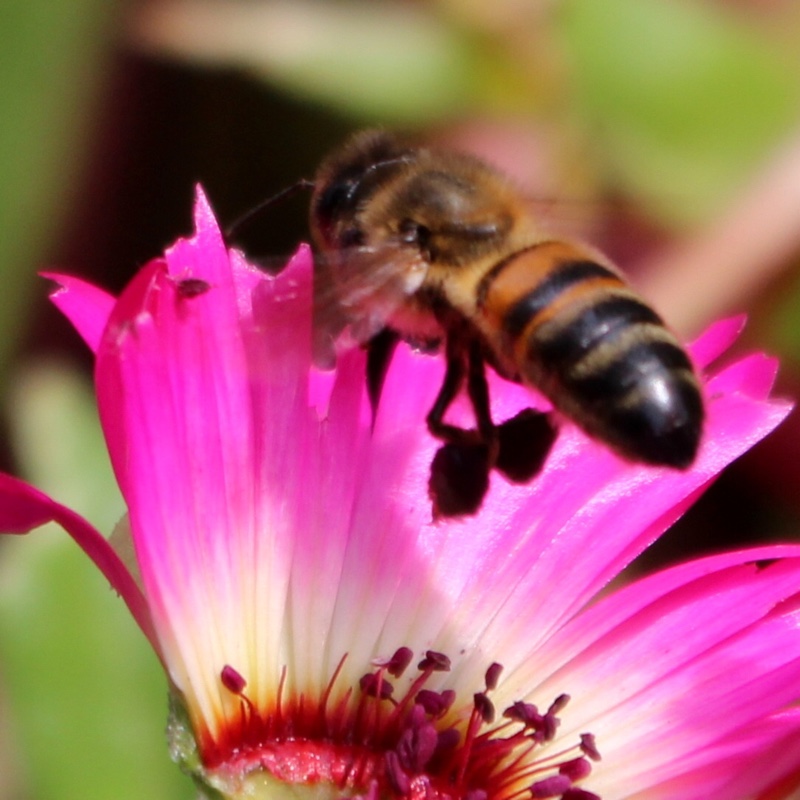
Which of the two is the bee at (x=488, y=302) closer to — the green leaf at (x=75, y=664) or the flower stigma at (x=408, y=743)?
the flower stigma at (x=408, y=743)

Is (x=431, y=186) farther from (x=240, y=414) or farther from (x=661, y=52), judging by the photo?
(x=661, y=52)

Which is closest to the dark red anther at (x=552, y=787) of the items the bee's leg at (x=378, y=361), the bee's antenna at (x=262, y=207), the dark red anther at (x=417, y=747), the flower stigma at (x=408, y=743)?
the flower stigma at (x=408, y=743)

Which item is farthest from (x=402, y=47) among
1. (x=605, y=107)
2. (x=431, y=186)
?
(x=431, y=186)

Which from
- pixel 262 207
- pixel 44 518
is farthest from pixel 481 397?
pixel 44 518

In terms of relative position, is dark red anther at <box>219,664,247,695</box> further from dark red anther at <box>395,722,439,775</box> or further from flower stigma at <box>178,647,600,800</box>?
dark red anther at <box>395,722,439,775</box>

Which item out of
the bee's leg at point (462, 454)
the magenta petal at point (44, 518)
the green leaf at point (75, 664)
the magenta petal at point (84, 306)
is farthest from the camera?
the green leaf at point (75, 664)

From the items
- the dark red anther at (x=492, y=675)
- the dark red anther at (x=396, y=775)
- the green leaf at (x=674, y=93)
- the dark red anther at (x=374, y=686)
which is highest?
the green leaf at (x=674, y=93)

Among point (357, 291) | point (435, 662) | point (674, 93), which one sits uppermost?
point (674, 93)

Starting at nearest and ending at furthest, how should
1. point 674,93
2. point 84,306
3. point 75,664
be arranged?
point 84,306
point 75,664
point 674,93

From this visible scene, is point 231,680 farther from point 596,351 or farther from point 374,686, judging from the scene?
point 596,351
